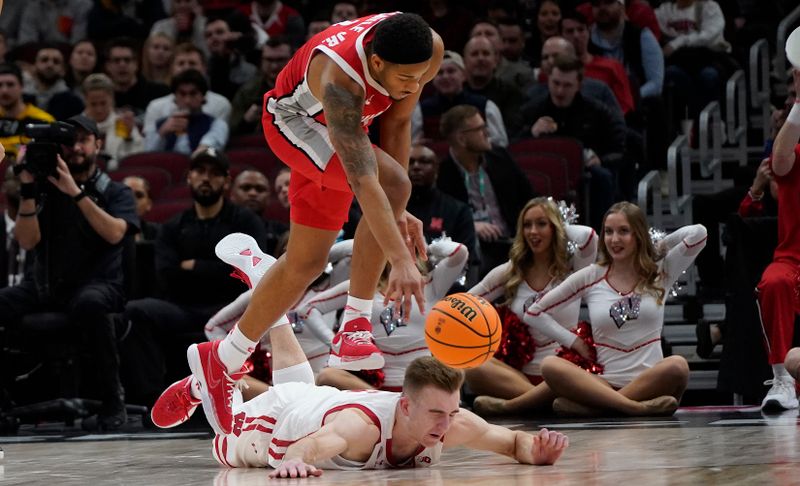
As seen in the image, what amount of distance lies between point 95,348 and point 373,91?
402 centimetres

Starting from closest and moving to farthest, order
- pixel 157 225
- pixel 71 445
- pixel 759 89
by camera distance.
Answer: pixel 71 445 → pixel 157 225 → pixel 759 89

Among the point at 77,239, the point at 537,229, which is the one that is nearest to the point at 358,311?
the point at 537,229

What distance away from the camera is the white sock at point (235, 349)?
19.2 feet

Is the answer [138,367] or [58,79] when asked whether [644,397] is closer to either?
[138,367]

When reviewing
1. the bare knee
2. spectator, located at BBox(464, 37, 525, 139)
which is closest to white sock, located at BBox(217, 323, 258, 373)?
the bare knee

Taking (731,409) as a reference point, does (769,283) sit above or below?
above

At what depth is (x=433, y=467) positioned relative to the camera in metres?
5.41

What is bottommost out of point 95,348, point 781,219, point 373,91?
point 95,348

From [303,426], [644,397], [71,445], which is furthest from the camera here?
[644,397]

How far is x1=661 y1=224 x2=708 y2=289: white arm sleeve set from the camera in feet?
27.5

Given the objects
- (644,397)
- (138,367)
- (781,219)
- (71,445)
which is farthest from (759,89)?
(71,445)

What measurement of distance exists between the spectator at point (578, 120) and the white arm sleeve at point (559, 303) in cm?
214

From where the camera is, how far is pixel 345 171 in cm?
510

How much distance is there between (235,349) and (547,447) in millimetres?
1466
